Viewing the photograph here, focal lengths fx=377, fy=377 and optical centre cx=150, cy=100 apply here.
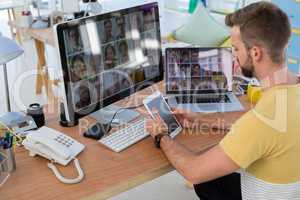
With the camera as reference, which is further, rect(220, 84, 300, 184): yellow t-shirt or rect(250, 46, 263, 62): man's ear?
rect(250, 46, 263, 62): man's ear

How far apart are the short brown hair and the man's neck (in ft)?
0.09

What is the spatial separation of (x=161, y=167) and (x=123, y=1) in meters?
3.67

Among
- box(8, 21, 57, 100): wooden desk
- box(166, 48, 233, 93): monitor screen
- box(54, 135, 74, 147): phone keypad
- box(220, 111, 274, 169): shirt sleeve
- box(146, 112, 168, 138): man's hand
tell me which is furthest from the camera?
box(8, 21, 57, 100): wooden desk

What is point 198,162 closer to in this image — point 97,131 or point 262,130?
point 262,130

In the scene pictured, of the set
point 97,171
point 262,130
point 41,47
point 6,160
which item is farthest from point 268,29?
point 41,47

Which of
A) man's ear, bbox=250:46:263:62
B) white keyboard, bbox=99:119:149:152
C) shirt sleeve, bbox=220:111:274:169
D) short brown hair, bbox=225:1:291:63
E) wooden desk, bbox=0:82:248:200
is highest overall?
short brown hair, bbox=225:1:291:63

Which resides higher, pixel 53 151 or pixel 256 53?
pixel 256 53

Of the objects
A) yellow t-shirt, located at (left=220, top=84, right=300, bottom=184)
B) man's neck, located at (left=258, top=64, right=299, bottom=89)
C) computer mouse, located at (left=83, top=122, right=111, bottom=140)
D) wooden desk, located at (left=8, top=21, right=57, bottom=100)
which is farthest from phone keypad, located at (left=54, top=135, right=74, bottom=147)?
wooden desk, located at (left=8, top=21, right=57, bottom=100)

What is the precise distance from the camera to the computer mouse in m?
1.51

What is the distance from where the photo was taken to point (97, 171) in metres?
1.28

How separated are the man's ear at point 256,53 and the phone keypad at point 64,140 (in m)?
0.72

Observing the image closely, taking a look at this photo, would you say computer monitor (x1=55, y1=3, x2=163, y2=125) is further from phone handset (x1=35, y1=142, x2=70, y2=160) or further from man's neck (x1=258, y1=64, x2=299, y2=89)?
man's neck (x1=258, y1=64, x2=299, y2=89)

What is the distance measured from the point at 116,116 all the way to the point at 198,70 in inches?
17.6

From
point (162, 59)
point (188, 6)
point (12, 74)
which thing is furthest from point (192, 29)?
point (12, 74)
